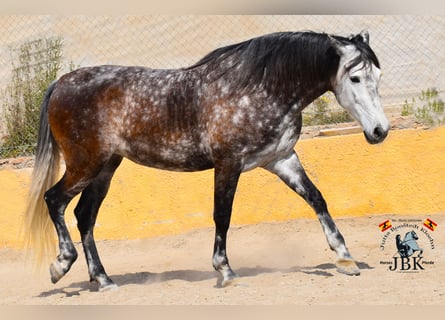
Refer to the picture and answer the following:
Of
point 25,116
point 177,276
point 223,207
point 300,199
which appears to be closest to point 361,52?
point 223,207

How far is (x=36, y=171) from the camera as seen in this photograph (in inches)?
312

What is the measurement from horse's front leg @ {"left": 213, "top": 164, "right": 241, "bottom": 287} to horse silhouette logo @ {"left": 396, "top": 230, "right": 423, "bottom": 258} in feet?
5.35

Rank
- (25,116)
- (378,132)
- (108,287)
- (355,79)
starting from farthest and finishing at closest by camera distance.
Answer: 1. (25,116)
2. (108,287)
3. (355,79)
4. (378,132)

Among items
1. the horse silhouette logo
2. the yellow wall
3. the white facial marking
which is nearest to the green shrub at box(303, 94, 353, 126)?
the yellow wall

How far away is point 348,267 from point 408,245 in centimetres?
100

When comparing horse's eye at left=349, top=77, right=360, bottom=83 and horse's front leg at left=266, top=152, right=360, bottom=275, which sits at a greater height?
horse's eye at left=349, top=77, right=360, bottom=83

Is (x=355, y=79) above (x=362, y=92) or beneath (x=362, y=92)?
above

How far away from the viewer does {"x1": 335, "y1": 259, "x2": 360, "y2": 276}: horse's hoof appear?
7.18 m

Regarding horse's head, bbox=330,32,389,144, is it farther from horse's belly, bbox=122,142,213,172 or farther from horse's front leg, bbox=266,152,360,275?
horse's belly, bbox=122,142,213,172

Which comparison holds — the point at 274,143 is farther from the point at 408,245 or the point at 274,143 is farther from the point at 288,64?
the point at 408,245

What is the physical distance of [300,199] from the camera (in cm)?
952

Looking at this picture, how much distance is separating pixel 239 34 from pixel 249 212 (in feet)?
39.2

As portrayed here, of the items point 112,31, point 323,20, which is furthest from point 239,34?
point 112,31

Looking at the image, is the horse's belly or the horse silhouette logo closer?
the horse's belly
